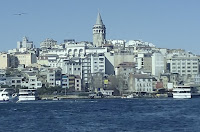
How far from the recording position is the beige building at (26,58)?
95375mm

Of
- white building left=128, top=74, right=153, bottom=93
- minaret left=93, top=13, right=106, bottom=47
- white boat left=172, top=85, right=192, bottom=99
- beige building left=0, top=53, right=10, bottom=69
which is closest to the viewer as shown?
white boat left=172, top=85, right=192, bottom=99

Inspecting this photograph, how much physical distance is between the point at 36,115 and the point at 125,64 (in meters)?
48.7

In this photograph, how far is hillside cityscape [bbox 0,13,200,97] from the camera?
72750 millimetres

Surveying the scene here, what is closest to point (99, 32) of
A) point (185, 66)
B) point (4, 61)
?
point (4, 61)

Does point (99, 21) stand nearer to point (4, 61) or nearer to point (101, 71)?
point (4, 61)

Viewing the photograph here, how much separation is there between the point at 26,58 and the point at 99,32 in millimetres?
15070

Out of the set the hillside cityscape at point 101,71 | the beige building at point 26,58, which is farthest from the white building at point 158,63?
the beige building at point 26,58

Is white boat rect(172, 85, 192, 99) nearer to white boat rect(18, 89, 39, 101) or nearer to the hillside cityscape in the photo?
the hillside cityscape

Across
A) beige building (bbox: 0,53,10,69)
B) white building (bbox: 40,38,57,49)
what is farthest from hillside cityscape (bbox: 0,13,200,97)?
white building (bbox: 40,38,57,49)

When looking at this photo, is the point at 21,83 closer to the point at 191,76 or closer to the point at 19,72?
the point at 19,72

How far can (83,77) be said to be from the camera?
80000 millimetres

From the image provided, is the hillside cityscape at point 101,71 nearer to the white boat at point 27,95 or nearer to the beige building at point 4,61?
the beige building at point 4,61

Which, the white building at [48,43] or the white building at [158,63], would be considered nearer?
the white building at [158,63]

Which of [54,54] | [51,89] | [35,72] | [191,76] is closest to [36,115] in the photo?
[51,89]
